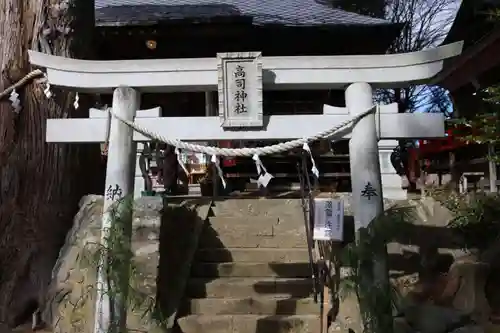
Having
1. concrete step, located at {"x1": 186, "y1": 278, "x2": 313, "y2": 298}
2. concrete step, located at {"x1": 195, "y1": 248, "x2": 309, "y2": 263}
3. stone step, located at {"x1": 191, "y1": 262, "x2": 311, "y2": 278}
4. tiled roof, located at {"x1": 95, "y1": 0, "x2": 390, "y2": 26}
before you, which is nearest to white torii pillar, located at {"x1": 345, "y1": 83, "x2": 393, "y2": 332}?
concrete step, located at {"x1": 186, "y1": 278, "x2": 313, "y2": 298}

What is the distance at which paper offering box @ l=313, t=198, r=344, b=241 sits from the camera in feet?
17.9

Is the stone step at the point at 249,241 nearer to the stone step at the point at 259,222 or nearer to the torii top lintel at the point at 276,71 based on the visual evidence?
the stone step at the point at 259,222

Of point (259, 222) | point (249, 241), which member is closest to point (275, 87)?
point (249, 241)

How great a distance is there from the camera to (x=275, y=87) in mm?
5000

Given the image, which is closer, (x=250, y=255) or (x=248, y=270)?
(x=248, y=270)

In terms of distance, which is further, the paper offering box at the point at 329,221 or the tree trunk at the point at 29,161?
the tree trunk at the point at 29,161

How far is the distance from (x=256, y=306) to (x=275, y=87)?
266 centimetres

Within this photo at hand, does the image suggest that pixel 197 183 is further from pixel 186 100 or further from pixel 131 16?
pixel 131 16

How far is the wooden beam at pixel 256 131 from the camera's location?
15.7ft

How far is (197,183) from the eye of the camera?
38.9 feet

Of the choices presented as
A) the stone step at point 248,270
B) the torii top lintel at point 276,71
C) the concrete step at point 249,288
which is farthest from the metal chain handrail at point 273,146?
the stone step at point 248,270

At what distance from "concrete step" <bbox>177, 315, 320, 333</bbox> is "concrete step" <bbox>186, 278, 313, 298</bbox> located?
1.55 ft

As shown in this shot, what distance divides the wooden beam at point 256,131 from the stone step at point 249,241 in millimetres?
2762

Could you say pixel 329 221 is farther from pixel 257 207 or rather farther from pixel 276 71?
pixel 257 207
